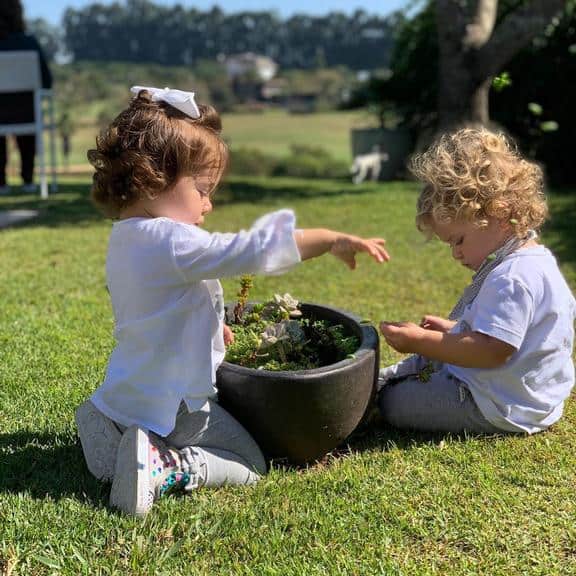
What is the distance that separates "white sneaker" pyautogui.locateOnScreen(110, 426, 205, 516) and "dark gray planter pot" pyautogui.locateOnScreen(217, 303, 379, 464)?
0.23 meters

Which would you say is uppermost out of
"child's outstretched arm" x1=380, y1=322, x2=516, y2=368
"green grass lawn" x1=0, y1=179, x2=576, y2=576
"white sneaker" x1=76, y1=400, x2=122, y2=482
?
"child's outstretched arm" x1=380, y1=322, x2=516, y2=368

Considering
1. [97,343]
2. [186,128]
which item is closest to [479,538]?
[186,128]

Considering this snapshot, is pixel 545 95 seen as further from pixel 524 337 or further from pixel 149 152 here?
pixel 149 152

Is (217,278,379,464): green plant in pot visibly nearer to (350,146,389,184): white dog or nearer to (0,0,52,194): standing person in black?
(0,0,52,194): standing person in black

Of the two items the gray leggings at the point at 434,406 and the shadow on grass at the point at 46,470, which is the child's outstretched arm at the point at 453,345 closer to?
the gray leggings at the point at 434,406

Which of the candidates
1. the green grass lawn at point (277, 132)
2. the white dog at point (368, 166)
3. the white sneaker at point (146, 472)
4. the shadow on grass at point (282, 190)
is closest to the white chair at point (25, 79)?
the shadow on grass at point (282, 190)

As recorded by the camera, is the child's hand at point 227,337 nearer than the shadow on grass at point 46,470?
No

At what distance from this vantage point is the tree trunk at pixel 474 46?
879cm

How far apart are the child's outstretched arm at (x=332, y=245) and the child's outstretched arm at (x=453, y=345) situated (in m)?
0.40

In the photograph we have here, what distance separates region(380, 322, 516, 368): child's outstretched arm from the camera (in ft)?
8.32

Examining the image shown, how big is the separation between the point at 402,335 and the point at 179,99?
3.35 ft

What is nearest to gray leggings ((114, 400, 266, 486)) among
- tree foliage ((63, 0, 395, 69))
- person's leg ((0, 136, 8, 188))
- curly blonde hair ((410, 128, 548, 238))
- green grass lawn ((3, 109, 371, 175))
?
curly blonde hair ((410, 128, 548, 238))

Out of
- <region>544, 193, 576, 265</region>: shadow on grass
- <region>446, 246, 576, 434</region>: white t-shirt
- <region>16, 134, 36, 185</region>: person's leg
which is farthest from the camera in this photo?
<region>16, 134, 36, 185</region>: person's leg

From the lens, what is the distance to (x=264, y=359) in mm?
2697
